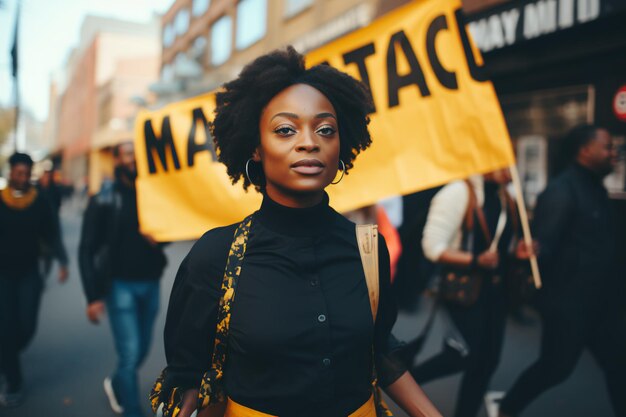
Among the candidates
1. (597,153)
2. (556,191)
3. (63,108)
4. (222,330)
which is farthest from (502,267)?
(63,108)

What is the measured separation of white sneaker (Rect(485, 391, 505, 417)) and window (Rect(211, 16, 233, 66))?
16.9 meters

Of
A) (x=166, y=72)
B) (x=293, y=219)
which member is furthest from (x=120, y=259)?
(x=166, y=72)

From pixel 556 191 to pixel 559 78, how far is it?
4156mm

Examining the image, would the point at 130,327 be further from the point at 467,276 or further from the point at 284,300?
the point at 284,300

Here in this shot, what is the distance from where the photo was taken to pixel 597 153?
11.0 ft

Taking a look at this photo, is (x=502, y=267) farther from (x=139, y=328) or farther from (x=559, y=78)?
(x=559, y=78)

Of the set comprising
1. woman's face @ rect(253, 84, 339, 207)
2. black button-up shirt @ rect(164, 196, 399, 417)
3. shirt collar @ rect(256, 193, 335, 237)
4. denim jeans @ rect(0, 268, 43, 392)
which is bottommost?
denim jeans @ rect(0, 268, 43, 392)

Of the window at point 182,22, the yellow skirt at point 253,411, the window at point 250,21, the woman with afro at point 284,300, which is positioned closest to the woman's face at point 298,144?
the woman with afro at point 284,300

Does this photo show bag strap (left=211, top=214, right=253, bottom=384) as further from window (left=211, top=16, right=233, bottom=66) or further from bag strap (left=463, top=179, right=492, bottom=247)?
window (left=211, top=16, right=233, bottom=66)

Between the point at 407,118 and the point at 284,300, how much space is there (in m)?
1.86

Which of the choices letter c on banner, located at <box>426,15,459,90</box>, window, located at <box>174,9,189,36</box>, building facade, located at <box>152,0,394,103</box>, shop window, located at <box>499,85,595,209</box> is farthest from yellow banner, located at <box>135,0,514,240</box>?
window, located at <box>174,9,189,36</box>

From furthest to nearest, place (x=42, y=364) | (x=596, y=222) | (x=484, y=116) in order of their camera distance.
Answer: (x=42, y=364)
(x=596, y=222)
(x=484, y=116)

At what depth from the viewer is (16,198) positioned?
4402 mm

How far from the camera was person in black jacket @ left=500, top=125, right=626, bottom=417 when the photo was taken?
3207mm
